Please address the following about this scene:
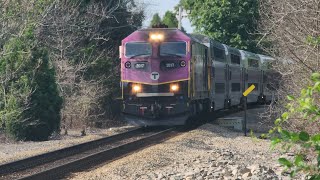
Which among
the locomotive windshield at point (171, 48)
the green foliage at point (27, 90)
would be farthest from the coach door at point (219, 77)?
the green foliage at point (27, 90)

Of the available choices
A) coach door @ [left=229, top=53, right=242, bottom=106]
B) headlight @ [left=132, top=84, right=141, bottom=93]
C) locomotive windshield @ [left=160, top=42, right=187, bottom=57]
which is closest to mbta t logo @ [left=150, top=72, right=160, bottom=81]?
headlight @ [left=132, top=84, right=141, bottom=93]

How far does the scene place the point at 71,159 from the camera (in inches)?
545

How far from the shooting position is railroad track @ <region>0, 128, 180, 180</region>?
1152 cm

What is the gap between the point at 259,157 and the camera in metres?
15.0

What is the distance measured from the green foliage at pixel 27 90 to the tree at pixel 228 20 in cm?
2101

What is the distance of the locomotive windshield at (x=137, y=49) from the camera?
21.1 m

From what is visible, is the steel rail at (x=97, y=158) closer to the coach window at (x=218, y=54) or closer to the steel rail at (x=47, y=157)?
the steel rail at (x=47, y=157)

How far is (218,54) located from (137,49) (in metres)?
6.08

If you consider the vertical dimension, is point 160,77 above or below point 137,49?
below

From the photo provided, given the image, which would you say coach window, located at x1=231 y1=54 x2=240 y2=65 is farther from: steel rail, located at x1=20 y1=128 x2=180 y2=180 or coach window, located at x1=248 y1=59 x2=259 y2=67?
steel rail, located at x1=20 y1=128 x2=180 y2=180

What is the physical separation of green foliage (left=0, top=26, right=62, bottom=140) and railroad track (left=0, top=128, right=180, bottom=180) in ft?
9.20

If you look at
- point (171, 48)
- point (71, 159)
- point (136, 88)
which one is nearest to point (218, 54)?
point (171, 48)

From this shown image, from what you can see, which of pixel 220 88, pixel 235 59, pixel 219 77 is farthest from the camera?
pixel 235 59

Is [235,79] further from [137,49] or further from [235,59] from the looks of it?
[137,49]
